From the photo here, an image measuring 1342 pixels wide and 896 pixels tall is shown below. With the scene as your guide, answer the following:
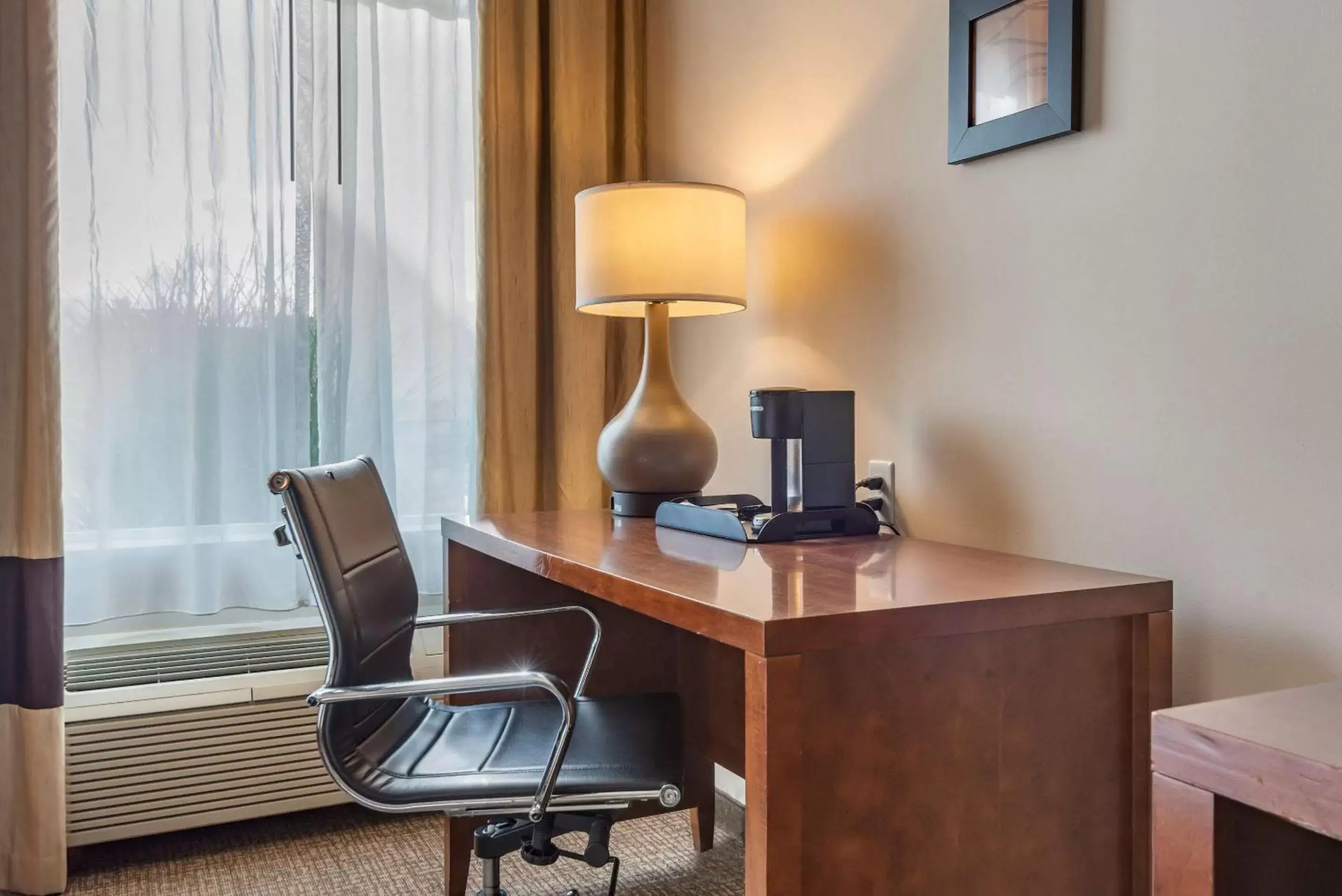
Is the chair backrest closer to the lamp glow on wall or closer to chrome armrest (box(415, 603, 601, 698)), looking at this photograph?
chrome armrest (box(415, 603, 601, 698))

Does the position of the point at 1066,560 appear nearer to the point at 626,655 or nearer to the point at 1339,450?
the point at 1339,450

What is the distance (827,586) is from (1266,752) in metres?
0.51

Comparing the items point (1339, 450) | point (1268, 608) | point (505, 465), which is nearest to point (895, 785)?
point (1268, 608)

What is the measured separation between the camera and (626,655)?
2.16 meters

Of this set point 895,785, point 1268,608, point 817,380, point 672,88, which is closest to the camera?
point 895,785

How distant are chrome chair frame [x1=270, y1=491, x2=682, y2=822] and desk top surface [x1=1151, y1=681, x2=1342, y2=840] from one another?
2.33ft

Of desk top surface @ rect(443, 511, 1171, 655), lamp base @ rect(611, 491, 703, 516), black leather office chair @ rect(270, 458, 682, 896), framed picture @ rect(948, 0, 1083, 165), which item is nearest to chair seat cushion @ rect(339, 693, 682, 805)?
black leather office chair @ rect(270, 458, 682, 896)

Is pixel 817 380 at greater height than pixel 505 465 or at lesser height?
greater

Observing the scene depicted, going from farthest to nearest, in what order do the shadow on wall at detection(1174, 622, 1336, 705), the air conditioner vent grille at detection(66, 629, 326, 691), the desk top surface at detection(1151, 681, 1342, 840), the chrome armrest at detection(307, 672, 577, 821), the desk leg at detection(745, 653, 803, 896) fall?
the air conditioner vent grille at detection(66, 629, 326, 691)
the chrome armrest at detection(307, 672, 577, 821)
the shadow on wall at detection(1174, 622, 1336, 705)
the desk leg at detection(745, 653, 803, 896)
the desk top surface at detection(1151, 681, 1342, 840)

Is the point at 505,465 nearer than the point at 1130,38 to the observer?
No

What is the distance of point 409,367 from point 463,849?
3.66ft

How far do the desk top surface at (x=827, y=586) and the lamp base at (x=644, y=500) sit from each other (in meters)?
0.28

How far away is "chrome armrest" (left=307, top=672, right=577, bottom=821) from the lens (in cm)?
135

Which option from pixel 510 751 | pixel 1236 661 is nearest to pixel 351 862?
pixel 510 751
